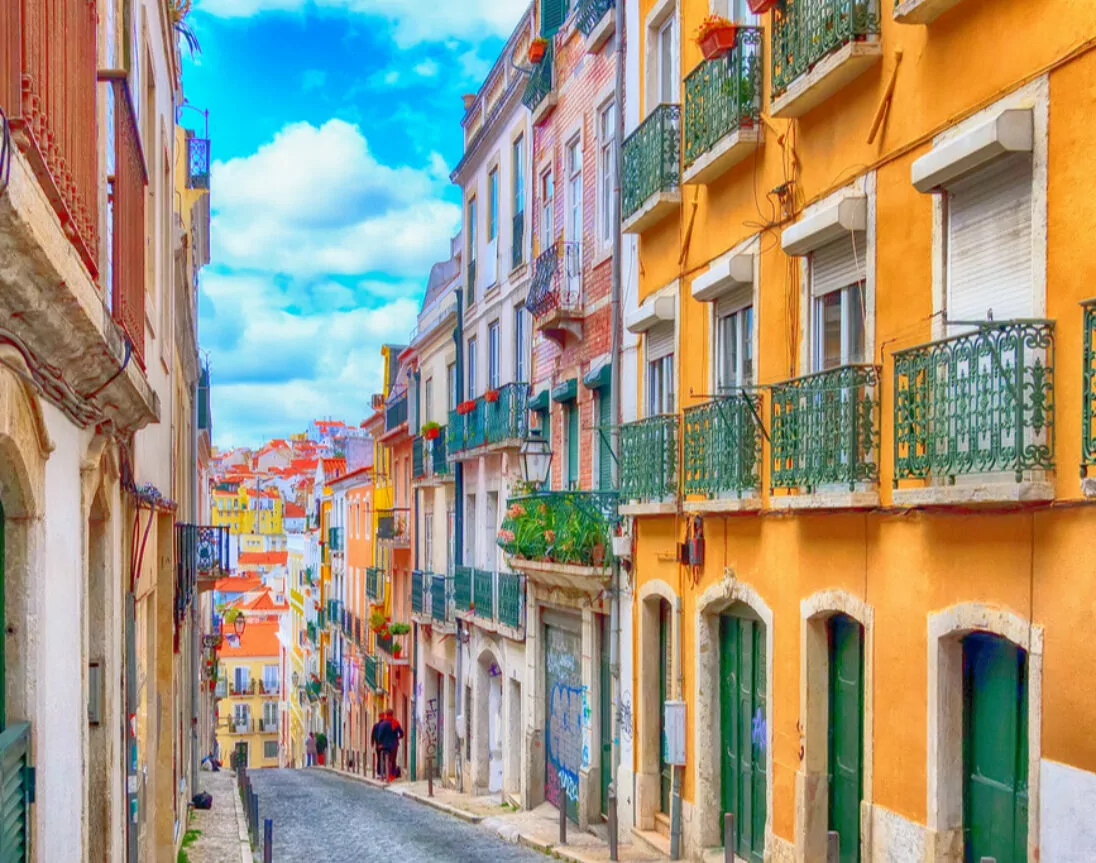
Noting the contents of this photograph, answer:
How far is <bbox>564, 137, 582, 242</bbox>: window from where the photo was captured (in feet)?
64.6

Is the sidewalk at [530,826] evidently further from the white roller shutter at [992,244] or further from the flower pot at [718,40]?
the flower pot at [718,40]

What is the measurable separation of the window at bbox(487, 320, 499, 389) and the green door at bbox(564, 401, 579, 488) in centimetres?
492

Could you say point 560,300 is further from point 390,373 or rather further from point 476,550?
point 390,373

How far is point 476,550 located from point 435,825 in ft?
24.3

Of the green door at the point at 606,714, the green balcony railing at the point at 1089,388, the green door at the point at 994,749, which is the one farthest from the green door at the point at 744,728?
the green balcony railing at the point at 1089,388

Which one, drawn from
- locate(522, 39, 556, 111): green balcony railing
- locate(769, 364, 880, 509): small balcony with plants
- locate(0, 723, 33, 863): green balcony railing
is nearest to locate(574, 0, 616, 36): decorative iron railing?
locate(522, 39, 556, 111): green balcony railing

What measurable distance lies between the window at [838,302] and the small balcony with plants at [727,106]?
1.70 meters

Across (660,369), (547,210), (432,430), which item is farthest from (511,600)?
(432,430)

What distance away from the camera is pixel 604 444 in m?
18.4

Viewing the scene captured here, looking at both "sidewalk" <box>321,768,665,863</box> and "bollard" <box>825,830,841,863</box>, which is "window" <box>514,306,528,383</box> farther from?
"bollard" <box>825,830,841,863</box>

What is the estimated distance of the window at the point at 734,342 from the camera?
13.2 m

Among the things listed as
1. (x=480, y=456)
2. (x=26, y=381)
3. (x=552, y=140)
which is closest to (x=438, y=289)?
(x=480, y=456)

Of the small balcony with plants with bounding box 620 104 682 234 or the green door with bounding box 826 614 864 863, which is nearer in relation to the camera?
the green door with bounding box 826 614 864 863

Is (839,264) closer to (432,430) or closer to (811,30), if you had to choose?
(811,30)
